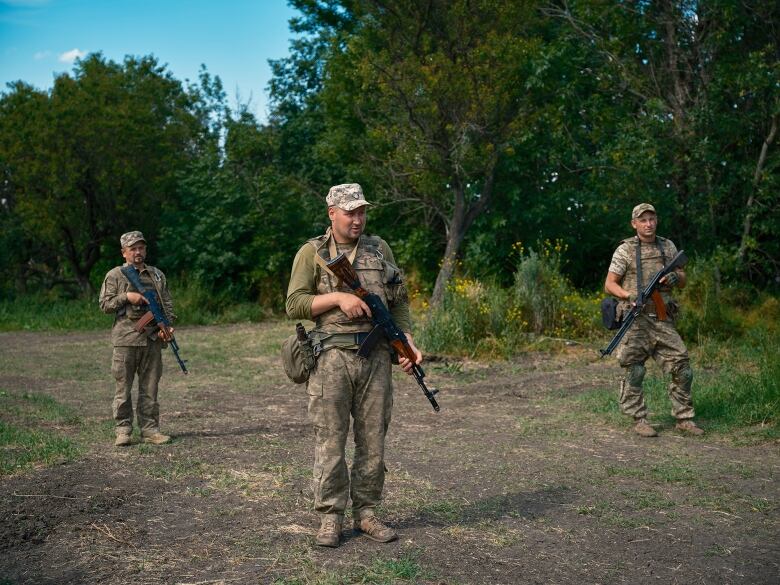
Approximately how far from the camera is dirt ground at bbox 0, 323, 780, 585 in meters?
4.64

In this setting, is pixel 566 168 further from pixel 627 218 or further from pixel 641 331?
pixel 641 331

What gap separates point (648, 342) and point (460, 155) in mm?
9520

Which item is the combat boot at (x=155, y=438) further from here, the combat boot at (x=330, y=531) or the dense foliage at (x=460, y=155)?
the dense foliage at (x=460, y=155)

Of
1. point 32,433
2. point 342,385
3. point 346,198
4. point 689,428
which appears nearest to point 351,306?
point 342,385

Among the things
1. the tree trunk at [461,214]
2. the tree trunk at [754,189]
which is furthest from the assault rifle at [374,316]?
the tree trunk at [461,214]

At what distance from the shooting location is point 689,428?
7895 mm

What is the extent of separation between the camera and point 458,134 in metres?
17.0

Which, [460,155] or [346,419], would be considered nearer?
[346,419]

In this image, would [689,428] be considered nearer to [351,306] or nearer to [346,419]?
[346,419]

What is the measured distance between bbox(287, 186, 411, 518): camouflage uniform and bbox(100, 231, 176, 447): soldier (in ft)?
10.8

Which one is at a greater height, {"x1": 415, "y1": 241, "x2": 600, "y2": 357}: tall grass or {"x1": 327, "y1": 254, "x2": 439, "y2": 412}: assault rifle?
{"x1": 327, "y1": 254, "x2": 439, "y2": 412}: assault rifle

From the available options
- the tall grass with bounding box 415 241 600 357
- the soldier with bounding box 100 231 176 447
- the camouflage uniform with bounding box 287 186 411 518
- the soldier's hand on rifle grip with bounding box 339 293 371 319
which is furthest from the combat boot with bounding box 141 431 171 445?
the tall grass with bounding box 415 241 600 357

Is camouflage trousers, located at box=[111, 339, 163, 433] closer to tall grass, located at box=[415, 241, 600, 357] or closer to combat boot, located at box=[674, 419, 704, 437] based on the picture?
combat boot, located at box=[674, 419, 704, 437]

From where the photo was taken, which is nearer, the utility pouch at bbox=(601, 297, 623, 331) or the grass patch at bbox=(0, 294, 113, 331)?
the utility pouch at bbox=(601, 297, 623, 331)
